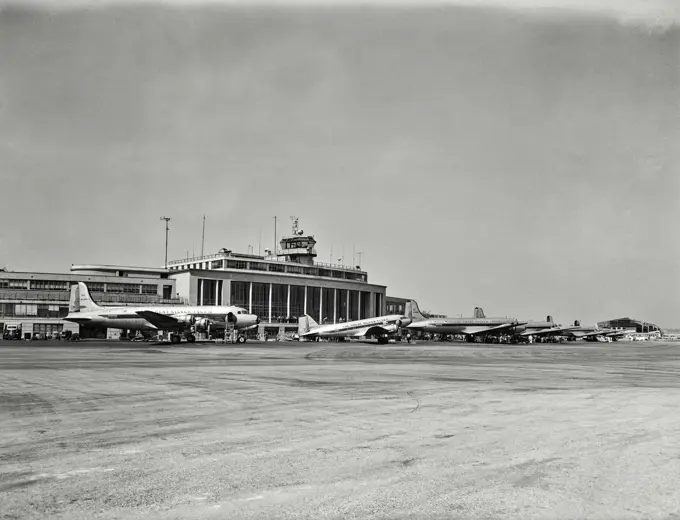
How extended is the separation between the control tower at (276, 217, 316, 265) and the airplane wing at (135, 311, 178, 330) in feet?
270

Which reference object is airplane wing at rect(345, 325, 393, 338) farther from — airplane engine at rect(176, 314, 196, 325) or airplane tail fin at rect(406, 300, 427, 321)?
airplane engine at rect(176, 314, 196, 325)

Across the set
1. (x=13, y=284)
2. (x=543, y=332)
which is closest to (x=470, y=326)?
(x=543, y=332)

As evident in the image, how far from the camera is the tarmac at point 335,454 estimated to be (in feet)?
23.0

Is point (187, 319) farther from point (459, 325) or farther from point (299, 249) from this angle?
point (299, 249)

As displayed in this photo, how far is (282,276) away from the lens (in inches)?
5477

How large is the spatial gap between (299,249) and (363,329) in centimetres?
6793

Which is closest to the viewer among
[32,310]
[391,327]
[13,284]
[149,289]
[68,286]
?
[391,327]

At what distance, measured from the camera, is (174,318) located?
73.2 m

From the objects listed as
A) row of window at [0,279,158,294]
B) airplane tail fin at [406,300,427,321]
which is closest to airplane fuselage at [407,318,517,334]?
airplane tail fin at [406,300,427,321]

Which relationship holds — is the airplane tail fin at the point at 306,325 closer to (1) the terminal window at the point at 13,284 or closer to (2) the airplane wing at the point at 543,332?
(2) the airplane wing at the point at 543,332

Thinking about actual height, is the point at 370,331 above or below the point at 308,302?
below

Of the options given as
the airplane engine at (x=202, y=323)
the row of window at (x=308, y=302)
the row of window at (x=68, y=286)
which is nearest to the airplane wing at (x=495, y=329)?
the row of window at (x=308, y=302)

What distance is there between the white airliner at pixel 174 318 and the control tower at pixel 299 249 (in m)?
75.3

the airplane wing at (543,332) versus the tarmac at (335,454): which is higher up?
the airplane wing at (543,332)
